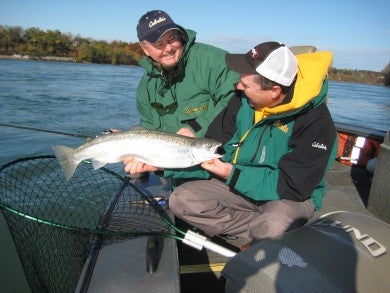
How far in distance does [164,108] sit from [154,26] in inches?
34.8

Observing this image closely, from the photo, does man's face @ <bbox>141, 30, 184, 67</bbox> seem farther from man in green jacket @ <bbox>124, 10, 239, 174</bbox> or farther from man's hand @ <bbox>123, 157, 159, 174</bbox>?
man's hand @ <bbox>123, 157, 159, 174</bbox>

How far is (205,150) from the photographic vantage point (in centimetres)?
315

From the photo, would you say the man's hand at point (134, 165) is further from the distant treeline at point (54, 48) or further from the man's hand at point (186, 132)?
the distant treeline at point (54, 48)

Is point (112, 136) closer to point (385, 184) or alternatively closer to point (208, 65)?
point (208, 65)

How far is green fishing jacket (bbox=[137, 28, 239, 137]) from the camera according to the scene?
3941 millimetres

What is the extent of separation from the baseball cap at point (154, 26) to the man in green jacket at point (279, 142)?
0.93 m

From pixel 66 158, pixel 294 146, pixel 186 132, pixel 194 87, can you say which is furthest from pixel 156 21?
pixel 294 146

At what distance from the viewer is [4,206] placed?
238 centimetres

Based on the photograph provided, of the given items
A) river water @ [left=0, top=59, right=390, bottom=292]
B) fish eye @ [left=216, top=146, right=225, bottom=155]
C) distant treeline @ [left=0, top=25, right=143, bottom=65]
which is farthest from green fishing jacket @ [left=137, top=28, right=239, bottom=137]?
distant treeline @ [left=0, top=25, right=143, bottom=65]

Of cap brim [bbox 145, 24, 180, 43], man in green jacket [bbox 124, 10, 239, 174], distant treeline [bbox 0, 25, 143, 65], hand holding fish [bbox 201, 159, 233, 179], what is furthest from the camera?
distant treeline [bbox 0, 25, 143, 65]

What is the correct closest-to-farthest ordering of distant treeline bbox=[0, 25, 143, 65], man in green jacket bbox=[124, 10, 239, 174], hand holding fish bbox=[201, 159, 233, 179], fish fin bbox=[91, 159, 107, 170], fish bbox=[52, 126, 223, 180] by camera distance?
hand holding fish bbox=[201, 159, 233, 179] < fish bbox=[52, 126, 223, 180] < fish fin bbox=[91, 159, 107, 170] < man in green jacket bbox=[124, 10, 239, 174] < distant treeline bbox=[0, 25, 143, 65]

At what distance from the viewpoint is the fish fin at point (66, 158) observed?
3.34 metres

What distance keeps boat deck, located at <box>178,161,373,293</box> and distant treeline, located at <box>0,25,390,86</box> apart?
62277 millimetres

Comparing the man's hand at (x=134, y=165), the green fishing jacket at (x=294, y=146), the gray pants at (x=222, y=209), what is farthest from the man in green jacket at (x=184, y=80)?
the green fishing jacket at (x=294, y=146)
